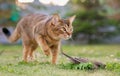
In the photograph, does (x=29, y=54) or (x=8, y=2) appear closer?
(x=29, y=54)

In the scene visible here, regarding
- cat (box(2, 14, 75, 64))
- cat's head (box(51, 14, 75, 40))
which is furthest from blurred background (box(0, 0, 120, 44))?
cat's head (box(51, 14, 75, 40))

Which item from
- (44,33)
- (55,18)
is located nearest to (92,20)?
(44,33)

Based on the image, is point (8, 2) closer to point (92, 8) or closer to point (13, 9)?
point (13, 9)

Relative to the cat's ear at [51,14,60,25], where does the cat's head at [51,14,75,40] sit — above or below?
below

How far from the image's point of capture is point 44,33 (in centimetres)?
816

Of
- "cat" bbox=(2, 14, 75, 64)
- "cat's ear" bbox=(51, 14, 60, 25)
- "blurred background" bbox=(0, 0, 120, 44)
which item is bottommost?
"blurred background" bbox=(0, 0, 120, 44)

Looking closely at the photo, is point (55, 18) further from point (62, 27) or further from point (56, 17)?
point (62, 27)

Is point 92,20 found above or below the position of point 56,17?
below

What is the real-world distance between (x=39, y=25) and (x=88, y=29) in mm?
11201

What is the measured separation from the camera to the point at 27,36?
28.6ft

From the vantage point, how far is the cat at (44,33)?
7.90 meters

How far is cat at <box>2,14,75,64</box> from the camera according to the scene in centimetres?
790

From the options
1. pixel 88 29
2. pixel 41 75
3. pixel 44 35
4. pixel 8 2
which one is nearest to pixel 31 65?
pixel 44 35

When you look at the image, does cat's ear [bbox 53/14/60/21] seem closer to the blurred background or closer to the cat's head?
the cat's head
